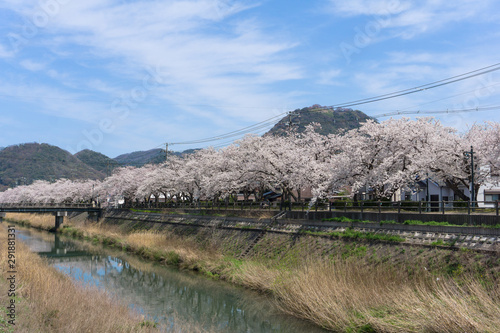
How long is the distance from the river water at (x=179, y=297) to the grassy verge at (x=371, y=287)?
0.83 m

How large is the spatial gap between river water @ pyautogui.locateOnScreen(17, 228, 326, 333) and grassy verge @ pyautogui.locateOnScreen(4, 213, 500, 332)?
83cm

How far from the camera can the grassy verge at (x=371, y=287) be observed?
1235 cm

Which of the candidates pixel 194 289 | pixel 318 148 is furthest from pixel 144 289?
pixel 318 148

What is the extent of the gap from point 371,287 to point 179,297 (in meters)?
12.6

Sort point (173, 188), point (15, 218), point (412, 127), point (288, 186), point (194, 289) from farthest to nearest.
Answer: point (15, 218) → point (173, 188) → point (288, 186) → point (412, 127) → point (194, 289)

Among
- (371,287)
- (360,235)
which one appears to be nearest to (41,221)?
(360,235)

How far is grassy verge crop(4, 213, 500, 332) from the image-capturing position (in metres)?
12.4

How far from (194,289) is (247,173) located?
15.6 m

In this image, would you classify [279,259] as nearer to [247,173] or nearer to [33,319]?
[247,173]

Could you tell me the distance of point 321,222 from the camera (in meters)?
28.4

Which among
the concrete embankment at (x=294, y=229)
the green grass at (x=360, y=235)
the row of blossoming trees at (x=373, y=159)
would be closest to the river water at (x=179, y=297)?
the concrete embankment at (x=294, y=229)

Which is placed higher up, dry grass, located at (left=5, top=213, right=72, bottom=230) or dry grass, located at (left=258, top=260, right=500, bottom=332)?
dry grass, located at (left=258, top=260, right=500, bottom=332)

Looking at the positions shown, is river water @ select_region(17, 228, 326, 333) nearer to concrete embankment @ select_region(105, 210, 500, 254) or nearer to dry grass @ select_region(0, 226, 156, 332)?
dry grass @ select_region(0, 226, 156, 332)

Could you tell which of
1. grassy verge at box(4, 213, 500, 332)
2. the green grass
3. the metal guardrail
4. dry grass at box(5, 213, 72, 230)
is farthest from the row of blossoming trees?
dry grass at box(5, 213, 72, 230)
